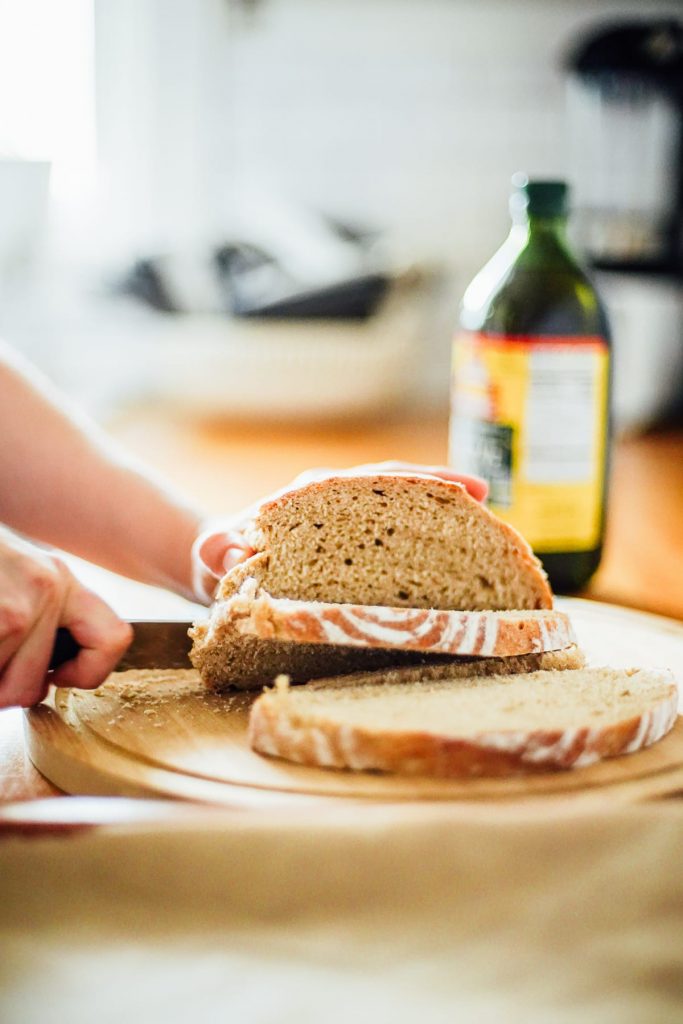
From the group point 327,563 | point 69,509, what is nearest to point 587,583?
point 327,563

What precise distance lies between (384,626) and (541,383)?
1.94 feet

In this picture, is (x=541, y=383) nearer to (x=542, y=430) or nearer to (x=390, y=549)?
(x=542, y=430)

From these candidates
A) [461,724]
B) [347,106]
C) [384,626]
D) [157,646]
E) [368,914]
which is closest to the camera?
[368,914]

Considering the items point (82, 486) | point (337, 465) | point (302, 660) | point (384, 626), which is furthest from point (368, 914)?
point (337, 465)

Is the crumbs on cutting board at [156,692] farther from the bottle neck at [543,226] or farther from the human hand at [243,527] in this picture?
the bottle neck at [543,226]

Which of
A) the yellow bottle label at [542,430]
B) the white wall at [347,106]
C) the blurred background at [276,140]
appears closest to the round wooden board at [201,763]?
the yellow bottle label at [542,430]

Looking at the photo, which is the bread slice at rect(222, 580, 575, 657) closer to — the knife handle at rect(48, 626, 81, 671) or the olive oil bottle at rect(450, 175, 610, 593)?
the knife handle at rect(48, 626, 81, 671)

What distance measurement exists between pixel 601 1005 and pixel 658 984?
36mm

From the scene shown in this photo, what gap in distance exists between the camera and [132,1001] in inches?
26.1

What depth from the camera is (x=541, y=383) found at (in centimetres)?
156

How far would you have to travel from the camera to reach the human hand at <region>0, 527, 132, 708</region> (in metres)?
1.06

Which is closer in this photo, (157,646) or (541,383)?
(157,646)

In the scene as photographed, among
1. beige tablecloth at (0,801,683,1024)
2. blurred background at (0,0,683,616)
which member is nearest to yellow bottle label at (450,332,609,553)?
beige tablecloth at (0,801,683,1024)

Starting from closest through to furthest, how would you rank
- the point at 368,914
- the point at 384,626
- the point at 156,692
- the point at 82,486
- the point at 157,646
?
the point at 368,914, the point at 384,626, the point at 156,692, the point at 157,646, the point at 82,486
